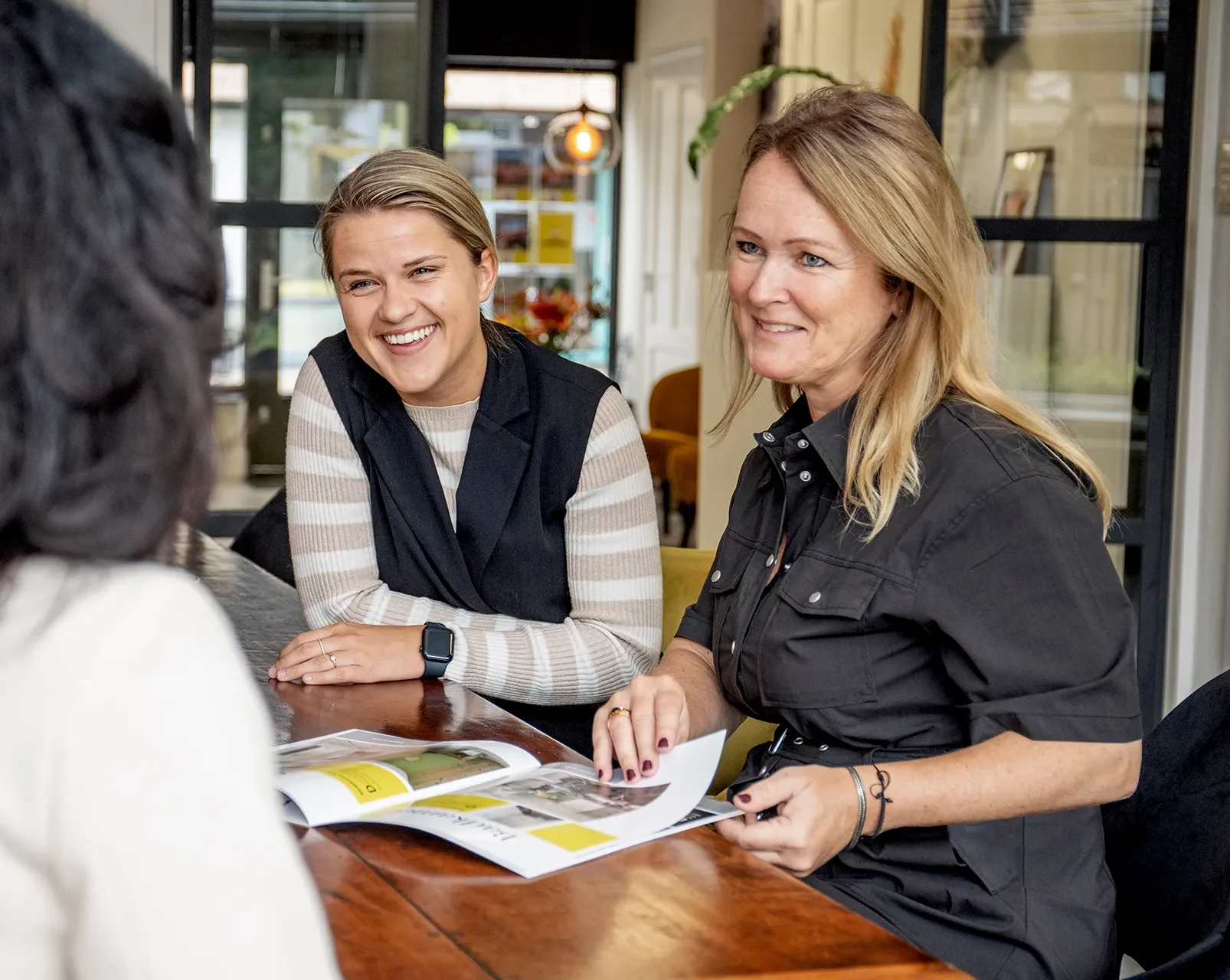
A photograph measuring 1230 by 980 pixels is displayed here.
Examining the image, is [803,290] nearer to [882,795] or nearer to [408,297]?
[882,795]

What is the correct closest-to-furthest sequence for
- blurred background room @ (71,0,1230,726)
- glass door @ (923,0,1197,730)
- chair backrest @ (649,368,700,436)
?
blurred background room @ (71,0,1230,726), glass door @ (923,0,1197,730), chair backrest @ (649,368,700,436)

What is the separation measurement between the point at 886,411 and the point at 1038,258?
2.29 m

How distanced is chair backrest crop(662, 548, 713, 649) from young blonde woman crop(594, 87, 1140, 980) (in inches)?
23.0

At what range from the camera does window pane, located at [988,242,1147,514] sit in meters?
3.65

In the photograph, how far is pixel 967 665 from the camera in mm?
1465

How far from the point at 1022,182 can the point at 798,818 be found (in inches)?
106

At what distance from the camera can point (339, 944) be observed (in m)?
1.03

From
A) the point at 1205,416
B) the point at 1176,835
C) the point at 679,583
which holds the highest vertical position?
the point at 1205,416

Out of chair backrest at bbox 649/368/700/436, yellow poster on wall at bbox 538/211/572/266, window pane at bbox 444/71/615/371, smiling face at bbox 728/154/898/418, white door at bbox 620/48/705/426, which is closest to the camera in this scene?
smiling face at bbox 728/154/898/418

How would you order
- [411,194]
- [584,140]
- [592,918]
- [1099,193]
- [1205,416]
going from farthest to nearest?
[584,140], [1099,193], [1205,416], [411,194], [592,918]

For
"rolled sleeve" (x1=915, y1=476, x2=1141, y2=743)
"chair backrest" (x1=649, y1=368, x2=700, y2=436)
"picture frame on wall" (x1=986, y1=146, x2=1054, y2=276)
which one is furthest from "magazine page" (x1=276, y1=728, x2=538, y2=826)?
"chair backrest" (x1=649, y1=368, x2=700, y2=436)

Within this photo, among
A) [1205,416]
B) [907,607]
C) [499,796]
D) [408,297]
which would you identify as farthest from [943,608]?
[1205,416]

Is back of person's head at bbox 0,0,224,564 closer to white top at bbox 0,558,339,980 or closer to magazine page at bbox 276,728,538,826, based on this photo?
white top at bbox 0,558,339,980

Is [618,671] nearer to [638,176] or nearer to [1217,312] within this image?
[1217,312]
